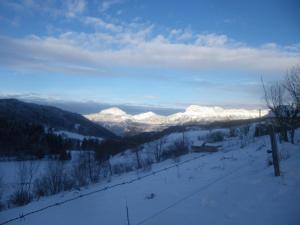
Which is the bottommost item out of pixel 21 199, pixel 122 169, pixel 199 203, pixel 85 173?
pixel 122 169

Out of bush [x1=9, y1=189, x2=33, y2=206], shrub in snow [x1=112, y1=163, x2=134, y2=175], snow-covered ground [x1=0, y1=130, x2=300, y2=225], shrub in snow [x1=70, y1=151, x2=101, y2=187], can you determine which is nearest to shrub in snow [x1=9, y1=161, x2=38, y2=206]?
bush [x1=9, y1=189, x2=33, y2=206]

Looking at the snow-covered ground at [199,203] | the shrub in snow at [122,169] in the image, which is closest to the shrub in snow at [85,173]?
the shrub in snow at [122,169]

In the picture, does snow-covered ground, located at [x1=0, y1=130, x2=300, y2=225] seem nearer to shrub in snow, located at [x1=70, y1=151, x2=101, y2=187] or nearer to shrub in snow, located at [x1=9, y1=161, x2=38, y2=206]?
shrub in snow, located at [x1=9, y1=161, x2=38, y2=206]

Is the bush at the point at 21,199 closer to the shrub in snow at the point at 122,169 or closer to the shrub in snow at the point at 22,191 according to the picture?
the shrub in snow at the point at 22,191

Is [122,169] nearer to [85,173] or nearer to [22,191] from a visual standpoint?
[85,173]

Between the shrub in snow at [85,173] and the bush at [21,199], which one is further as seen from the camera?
the shrub in snow at [85,173]

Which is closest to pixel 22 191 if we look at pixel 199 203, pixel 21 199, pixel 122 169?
pixel 21 199

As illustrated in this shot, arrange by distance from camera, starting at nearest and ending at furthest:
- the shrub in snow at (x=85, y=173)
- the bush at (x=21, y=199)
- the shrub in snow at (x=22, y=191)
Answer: the bush at (x=21, y=199)
the shrub in snow at (x=22, y=191)
the shrub in snow at (x=85, y=173)

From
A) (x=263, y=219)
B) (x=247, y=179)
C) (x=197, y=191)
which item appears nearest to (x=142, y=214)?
(x=197, y=191)

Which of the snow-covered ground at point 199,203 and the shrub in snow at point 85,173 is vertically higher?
the snow-covered ground at point 199,203

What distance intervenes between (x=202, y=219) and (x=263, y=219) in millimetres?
1320

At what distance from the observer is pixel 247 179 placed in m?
9.24

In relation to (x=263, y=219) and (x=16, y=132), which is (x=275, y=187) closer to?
(x=263, y=219)

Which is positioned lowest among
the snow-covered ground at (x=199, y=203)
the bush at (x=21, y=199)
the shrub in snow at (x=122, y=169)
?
the shrub in snow at (x=122, y=169)
